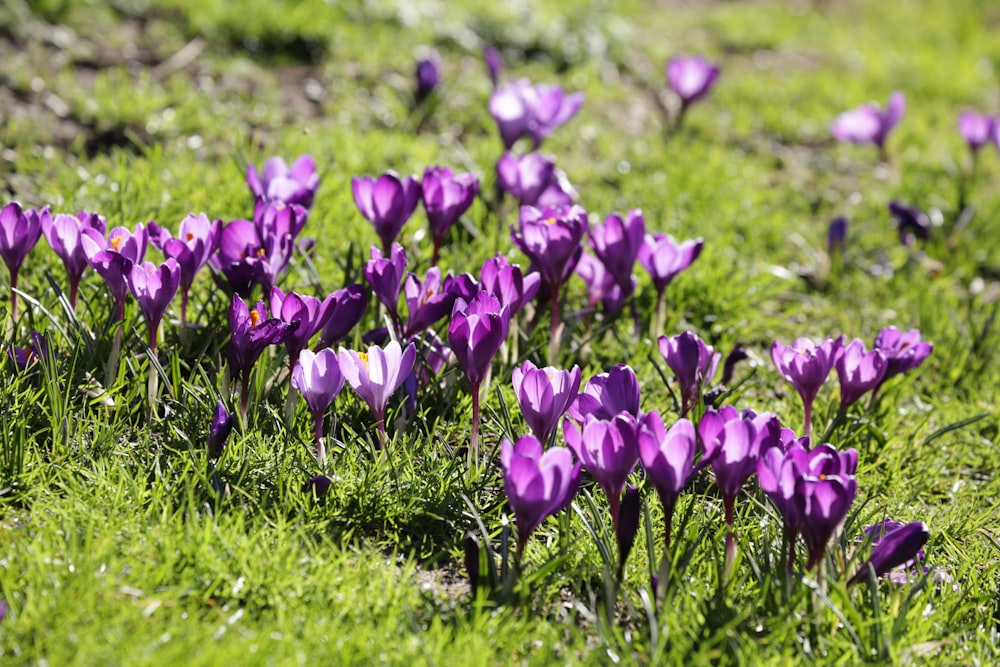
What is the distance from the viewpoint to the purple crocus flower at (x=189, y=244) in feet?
7.36

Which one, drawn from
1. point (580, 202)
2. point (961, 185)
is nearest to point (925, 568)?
point (580, 202)

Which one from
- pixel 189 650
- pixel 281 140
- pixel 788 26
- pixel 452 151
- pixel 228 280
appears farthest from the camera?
pixel 788 26

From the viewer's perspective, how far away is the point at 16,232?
2260mm

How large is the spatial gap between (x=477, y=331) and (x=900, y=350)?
3.94ft

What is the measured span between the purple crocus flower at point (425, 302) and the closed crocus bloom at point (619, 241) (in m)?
0.51

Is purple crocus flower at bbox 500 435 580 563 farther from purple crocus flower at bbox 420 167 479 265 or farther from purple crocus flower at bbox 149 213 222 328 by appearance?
purple crocus flower at bbox 420 167 479 265

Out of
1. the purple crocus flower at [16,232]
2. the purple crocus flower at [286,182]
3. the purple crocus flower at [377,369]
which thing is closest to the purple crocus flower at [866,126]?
the purple crocus flower at [286,182]

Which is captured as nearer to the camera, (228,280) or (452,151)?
(228,280)

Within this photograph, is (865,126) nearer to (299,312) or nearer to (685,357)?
(685,357)

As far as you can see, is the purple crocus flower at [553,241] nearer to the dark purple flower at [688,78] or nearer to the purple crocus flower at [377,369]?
the purple crocus flower at [377,369]

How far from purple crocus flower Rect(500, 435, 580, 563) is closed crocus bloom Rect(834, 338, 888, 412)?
35.3 inches

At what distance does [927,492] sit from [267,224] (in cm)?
179

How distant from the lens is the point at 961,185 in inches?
165

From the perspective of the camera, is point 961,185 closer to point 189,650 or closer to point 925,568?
point 925,568
